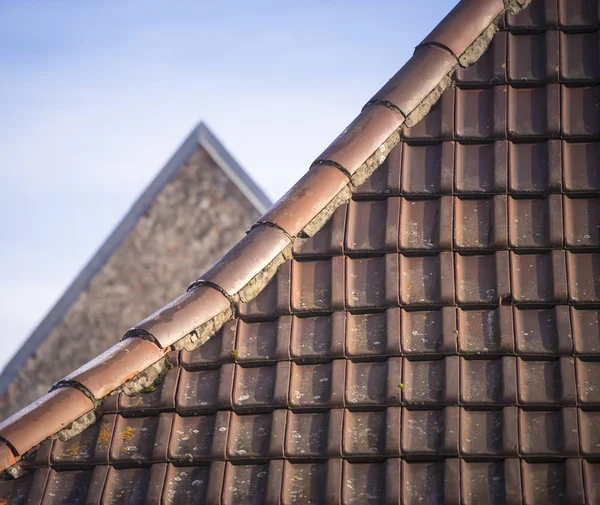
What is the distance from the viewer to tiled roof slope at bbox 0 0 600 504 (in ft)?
12.6

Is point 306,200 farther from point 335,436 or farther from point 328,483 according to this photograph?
point 328,483

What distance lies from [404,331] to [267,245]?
3.08ft

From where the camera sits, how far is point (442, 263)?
171 inches

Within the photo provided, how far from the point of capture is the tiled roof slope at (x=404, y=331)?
385 centimetres

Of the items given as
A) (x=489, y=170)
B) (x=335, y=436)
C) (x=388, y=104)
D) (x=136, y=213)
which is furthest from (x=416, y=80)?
(x=136, y=213)

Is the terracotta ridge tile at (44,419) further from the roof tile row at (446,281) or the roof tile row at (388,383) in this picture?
the roof tile row at (446,281)

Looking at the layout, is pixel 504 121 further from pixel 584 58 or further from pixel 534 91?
pixel 584 58

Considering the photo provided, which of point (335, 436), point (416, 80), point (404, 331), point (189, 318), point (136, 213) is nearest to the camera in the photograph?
point (335, 436)

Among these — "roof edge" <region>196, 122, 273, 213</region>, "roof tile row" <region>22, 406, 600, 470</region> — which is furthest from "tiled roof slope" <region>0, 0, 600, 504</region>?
"roof edge" <region>196, 122, 273, 213</region>

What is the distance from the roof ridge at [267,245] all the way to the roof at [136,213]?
584 centimetres

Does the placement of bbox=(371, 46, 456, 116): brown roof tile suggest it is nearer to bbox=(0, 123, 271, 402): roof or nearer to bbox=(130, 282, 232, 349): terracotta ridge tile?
bbox=(130, 282, 232, 349): terracotta ridge tile

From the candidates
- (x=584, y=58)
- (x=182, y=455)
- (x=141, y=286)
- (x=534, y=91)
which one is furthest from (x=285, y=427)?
(x=141, y=286)

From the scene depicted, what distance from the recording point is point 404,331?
4188 mm

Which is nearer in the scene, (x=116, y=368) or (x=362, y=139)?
(x=116, y=368)
